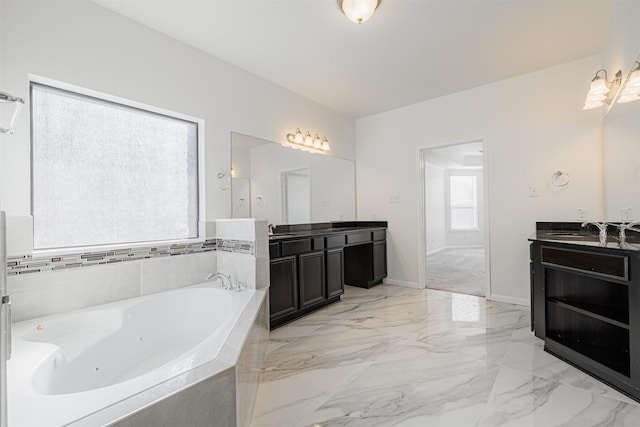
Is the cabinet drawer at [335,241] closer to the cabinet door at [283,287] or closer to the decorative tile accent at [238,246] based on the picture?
the cabinet door at [283,287]

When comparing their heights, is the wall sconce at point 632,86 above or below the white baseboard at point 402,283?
above

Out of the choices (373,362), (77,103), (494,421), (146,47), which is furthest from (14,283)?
(494,421)

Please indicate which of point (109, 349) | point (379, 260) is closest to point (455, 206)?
point (379, 260)

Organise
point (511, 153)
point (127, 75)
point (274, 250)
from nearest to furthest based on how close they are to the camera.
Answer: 1. point (127, 75)
2. point (274, 250)
3. point (511, 153)

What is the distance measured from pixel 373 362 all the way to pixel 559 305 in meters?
1.42

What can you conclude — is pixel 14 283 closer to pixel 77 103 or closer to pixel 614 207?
pixel 77 103

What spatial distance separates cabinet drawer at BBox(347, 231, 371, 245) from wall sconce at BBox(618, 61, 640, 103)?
8.58 ft

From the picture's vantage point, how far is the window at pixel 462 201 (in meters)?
8.40

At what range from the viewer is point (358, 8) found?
2004mm

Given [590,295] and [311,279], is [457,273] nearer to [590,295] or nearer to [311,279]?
[590,295]

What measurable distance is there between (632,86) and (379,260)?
2.98m

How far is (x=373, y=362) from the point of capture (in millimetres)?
2123

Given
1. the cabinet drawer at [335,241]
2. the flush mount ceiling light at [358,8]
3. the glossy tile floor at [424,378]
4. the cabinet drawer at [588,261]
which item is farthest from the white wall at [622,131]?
the cabinet drawer at [335,241]

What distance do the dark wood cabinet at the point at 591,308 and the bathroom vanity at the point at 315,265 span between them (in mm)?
1871
